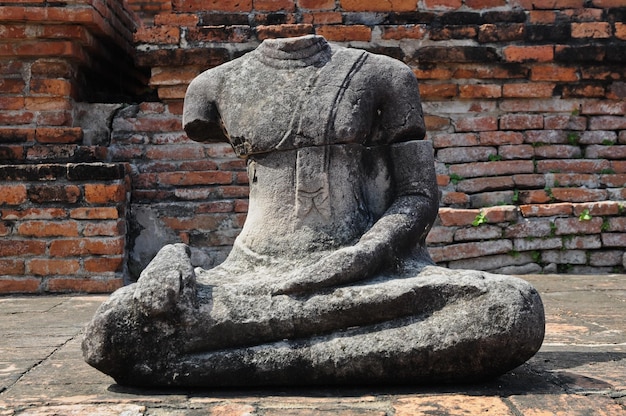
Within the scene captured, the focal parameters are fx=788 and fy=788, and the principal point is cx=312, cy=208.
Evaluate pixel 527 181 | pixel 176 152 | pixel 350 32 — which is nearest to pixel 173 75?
pixel 176 152

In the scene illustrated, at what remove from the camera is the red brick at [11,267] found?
198 inches

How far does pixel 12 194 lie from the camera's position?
5023mm

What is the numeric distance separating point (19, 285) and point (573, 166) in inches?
152

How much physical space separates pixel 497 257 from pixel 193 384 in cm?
329

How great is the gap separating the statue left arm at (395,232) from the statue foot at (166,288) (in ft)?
0.97

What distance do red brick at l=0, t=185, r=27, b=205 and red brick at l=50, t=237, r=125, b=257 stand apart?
13.9 inches

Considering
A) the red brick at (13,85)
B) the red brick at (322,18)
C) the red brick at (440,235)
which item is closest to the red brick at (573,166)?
the red brick at (440,235)

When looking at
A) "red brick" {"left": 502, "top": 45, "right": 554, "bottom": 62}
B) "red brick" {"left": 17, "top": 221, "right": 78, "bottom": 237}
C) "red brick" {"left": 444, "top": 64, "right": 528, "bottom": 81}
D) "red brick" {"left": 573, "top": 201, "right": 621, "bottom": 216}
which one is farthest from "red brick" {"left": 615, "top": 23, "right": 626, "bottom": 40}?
"red brick" {"left": 17, "top": 221, "right": 78, "bottom": 237}

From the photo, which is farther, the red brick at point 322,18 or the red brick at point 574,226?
the red brick at point 322,18

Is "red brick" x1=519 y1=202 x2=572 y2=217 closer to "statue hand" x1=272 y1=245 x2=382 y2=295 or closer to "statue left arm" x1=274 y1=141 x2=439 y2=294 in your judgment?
"statue left arm" x1=274 y1=141 x2=439 y2=294

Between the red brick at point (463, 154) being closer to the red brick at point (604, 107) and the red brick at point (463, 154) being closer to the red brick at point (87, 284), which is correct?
the red brick at point (604, 107)

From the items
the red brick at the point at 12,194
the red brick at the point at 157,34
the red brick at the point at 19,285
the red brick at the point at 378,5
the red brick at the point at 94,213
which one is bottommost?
the red brick at the point at 19,285

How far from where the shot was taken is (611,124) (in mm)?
5699

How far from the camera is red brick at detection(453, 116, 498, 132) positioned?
562 cm
